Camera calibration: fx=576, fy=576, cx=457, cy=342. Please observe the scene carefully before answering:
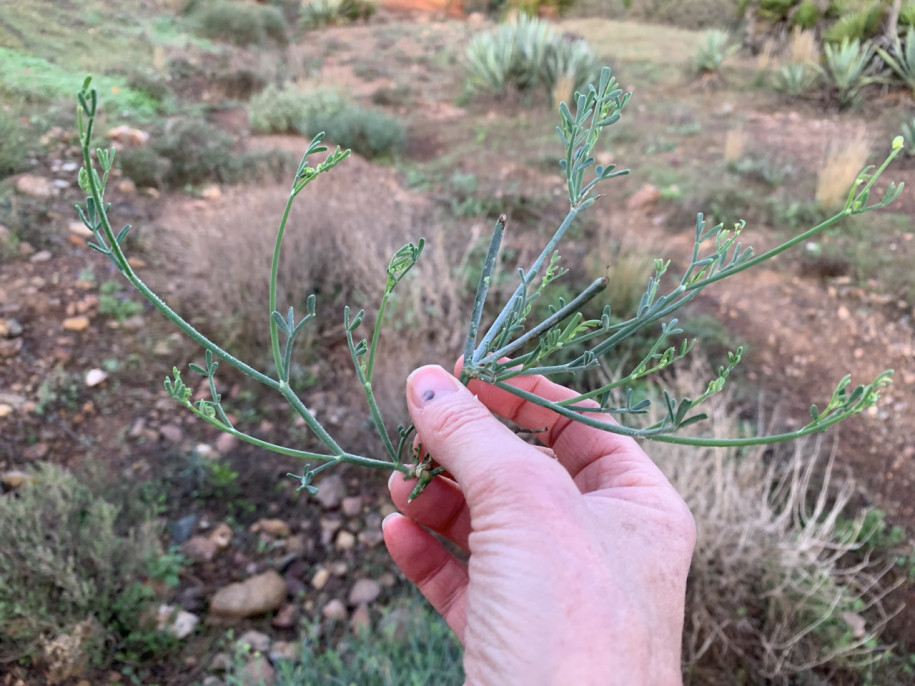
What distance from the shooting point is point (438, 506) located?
1.58 meters

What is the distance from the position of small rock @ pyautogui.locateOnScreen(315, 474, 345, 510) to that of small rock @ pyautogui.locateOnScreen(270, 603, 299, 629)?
50 centimetres

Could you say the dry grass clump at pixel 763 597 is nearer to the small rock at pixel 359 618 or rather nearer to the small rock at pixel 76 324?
the small rock at pixel 359 618

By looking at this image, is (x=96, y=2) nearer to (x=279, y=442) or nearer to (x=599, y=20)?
(x=279, y=442)

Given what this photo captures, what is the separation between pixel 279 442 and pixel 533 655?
7.38 ft

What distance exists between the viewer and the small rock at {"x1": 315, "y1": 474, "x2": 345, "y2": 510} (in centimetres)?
268

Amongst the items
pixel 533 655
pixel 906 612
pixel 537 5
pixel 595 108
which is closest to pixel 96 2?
pixel 595 108

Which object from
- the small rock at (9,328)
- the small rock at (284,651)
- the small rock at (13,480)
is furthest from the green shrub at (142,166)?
the small rock at (284,651)

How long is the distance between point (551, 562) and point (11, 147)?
4820mm

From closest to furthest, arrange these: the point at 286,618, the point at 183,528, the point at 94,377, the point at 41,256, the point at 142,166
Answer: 1. the point at 286,618
2. the point at 183,528
3. the point at 94,377
4. the point at 41,256
5. the point at 142,166

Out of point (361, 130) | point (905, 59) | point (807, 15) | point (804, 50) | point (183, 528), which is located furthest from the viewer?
point (807, 15)

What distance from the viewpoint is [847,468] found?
3004 mm

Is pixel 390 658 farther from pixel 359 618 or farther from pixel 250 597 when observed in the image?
pixel 250 597

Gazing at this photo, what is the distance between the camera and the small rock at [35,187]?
154 inches

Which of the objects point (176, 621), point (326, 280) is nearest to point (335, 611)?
point (176, 621)
